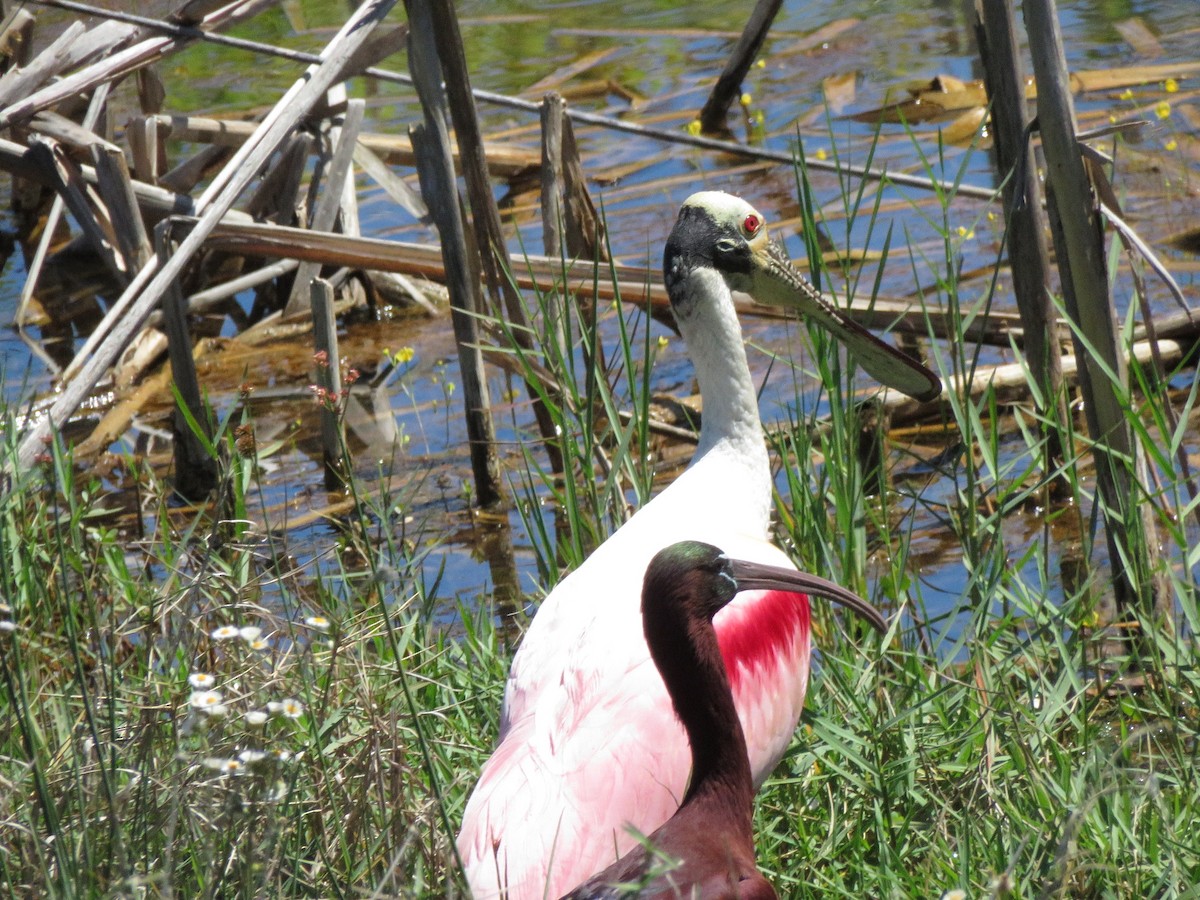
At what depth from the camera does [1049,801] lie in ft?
9.24

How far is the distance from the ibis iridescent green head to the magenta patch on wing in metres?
0.96

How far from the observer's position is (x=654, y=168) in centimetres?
901

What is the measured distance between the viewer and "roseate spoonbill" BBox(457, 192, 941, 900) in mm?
2646

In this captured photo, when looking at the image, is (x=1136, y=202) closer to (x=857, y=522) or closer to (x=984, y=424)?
(x=984, y=424)

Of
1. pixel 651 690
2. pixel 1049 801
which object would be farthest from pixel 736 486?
pixel 1049 801

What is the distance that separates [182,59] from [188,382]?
7353 mm

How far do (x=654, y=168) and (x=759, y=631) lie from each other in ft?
19.9

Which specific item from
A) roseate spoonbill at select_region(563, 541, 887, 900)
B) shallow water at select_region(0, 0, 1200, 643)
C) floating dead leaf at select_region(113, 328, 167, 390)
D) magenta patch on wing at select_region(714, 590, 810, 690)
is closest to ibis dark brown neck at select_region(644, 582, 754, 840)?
roseate spoonbill at select_region(563, 541, 887, 900)

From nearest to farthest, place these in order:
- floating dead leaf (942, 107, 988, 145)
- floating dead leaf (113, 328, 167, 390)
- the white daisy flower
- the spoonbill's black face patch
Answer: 1. the white daisy flower
2. the spoonbill's black face patch
3. floating dead leaf (113, 328, 167, 390)
4. floating dead leaf (942, 107, 988, 145)

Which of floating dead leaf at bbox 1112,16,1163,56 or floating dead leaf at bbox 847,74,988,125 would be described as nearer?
floating dead leaf at bbox 847,74,988,125

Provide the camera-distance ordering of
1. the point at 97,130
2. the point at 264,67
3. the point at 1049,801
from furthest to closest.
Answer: the point at 264,67, the point at 97,130, the point at 1049,801

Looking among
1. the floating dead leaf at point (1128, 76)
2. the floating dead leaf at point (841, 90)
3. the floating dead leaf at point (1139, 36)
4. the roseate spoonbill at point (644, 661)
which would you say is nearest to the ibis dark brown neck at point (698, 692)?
the roseate spoonbill at point (644, 661)

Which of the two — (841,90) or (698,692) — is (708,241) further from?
(841,90)

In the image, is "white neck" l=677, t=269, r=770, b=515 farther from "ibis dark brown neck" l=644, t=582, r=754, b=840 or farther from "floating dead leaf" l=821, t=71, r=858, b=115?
"floating dead leaf" l=821, t=71, r=858, b=115
